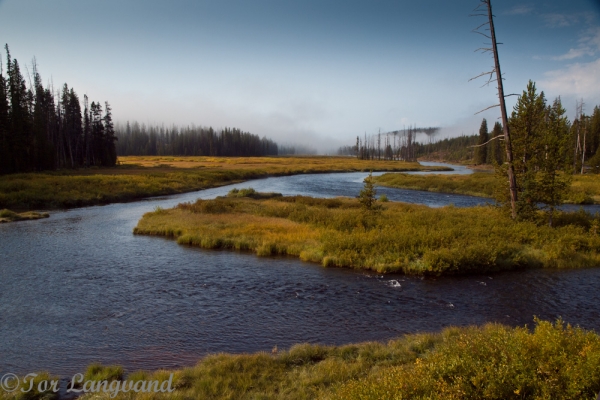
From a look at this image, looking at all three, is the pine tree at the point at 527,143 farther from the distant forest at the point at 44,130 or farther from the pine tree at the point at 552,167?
the distant forest at the point at 44,130

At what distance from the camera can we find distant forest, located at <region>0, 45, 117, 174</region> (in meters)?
58.2

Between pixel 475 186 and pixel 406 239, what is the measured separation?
44515 millimetres

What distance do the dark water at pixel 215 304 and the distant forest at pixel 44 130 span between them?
48.5 m

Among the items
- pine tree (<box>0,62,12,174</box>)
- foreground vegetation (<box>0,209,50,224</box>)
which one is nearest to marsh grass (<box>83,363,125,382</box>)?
foreground vegetation (<box>0,209,50,224</box>)

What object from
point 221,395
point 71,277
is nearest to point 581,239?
point 221,395

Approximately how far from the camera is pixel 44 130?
70125 mm

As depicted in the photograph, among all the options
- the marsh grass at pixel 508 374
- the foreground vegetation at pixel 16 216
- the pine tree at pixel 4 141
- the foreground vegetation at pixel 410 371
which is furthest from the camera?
the pine tree at pixel 4 141

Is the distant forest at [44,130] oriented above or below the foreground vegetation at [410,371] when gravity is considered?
above

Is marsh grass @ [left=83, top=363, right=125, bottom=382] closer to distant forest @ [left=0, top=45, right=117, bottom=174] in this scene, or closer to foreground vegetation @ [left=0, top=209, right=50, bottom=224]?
foreground vegetation @ [left=0, top=209, right=50, bottom=224]

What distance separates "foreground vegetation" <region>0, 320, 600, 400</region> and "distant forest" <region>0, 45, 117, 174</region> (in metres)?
63.3

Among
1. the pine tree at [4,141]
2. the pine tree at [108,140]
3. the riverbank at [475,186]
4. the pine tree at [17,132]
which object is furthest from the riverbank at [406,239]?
the pine tree at [108,140]

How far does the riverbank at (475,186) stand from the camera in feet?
151

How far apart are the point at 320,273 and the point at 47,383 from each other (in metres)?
11.5

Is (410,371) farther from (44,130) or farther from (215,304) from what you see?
(44,130)
